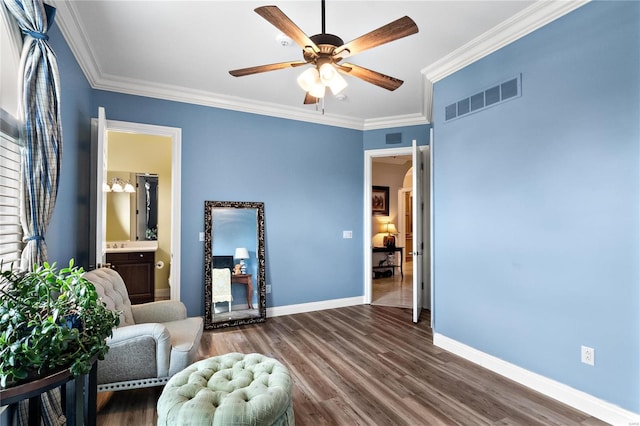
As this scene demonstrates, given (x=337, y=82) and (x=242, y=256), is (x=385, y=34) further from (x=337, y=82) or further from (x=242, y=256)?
(x=242, y=256)

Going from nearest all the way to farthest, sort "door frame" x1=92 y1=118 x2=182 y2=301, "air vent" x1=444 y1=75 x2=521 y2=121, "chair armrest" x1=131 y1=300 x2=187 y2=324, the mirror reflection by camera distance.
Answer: "air vent" x1=444 y1=75 x2=521 y2=121
"chair armrest" x1=131 y1=300 x2=187 y2=324
"door frame" x1=92 y1=118 x2=182 y2=301
the mirror reflection

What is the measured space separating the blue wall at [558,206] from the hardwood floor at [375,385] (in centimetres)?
33

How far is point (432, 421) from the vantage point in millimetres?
2098

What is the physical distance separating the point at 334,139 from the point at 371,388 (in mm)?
3520

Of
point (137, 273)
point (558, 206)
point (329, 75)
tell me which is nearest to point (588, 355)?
point (558, 206)

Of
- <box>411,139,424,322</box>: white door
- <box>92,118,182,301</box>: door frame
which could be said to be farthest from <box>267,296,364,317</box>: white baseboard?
<box>92,118,182,301</box>: door frame

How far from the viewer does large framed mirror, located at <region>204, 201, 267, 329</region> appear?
158 inches

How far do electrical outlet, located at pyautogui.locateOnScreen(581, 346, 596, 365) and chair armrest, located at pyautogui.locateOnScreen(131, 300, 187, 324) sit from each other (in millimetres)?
3191

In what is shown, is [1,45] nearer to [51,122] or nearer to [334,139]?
[51,122]

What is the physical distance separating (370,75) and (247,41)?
1268mm

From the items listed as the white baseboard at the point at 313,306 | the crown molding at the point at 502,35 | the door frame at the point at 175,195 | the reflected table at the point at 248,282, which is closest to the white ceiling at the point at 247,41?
the crown molding at the point at 502,35

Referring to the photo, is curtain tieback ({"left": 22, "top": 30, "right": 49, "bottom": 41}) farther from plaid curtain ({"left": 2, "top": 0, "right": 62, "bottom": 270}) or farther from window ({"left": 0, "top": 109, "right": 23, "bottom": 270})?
window ({"left": 0, "top": 109, "right": 23, "bottom": 270})

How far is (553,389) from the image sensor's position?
2.36 m

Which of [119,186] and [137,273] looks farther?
[119,186]
